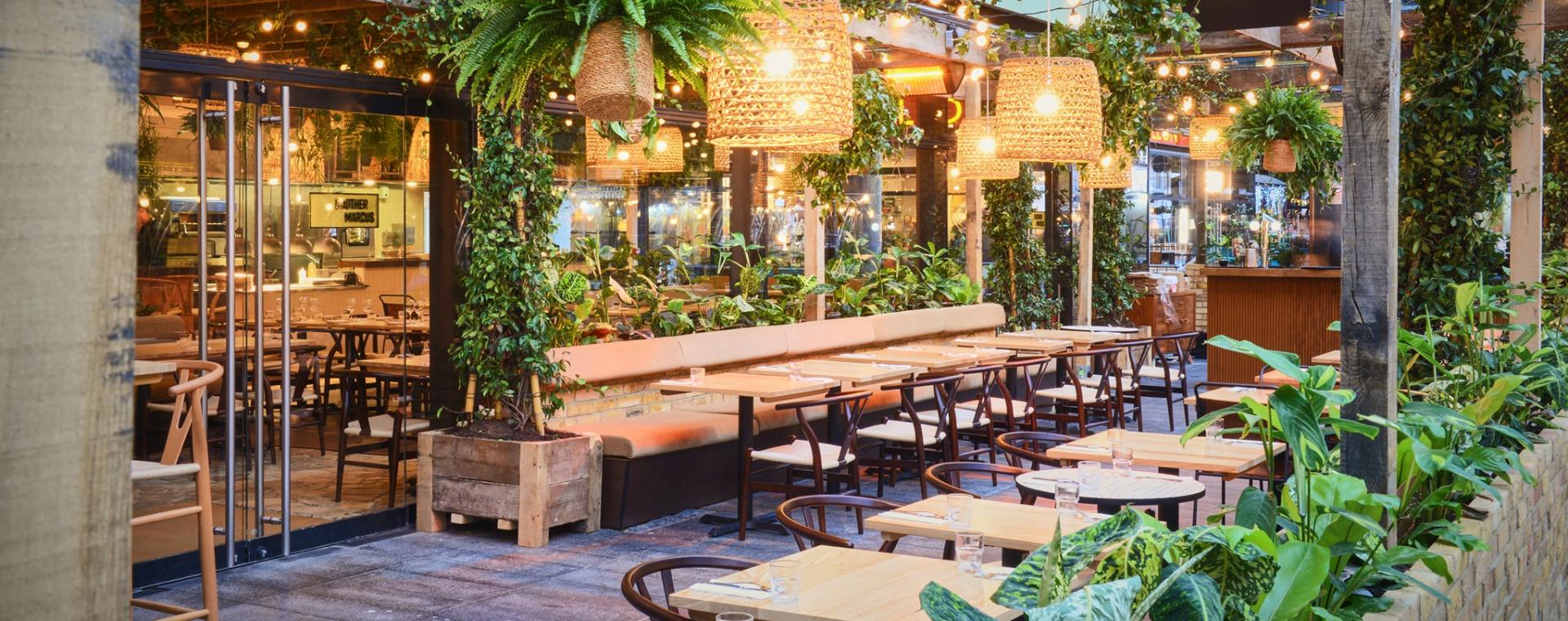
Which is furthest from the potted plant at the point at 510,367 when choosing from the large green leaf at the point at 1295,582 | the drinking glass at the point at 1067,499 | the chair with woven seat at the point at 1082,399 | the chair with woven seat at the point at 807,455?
the large green leaf at the point at 1295,582

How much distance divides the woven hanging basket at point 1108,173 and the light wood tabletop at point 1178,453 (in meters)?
5.68

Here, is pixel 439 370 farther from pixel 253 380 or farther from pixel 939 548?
pixel 939 548

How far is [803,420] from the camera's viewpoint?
271 inches

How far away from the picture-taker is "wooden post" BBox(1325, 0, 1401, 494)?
3590 millimetres

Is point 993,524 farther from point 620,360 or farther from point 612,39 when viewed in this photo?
point 620,360

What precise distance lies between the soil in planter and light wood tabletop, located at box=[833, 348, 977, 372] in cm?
263

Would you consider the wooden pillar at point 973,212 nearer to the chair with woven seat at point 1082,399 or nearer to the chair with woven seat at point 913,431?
the chair with woven seat at point 1082,399

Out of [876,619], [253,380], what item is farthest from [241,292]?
[876,619]

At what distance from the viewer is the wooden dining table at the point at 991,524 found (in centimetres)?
400

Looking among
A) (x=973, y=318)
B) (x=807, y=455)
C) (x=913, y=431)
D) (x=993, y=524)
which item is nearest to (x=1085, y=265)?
(x=973, y=318)

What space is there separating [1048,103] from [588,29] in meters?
3.27

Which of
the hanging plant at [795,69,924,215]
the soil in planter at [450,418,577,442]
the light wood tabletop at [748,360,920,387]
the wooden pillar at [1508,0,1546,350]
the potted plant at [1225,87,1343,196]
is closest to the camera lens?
the wooden pillar at [1508,0,1546,350]

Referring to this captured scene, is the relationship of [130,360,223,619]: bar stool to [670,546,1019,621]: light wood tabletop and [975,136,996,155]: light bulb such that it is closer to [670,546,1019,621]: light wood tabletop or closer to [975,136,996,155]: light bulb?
[670,546,1019,621]: light wood tabletop

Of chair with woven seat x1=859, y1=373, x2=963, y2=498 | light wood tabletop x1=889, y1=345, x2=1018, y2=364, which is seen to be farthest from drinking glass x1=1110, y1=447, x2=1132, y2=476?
light wood tabletop x1=889, y1=345, x2=1018, y2=364
